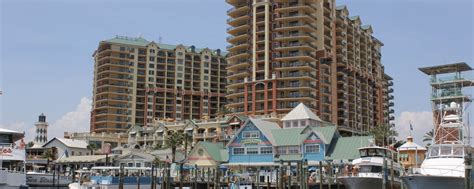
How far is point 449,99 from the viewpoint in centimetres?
6300

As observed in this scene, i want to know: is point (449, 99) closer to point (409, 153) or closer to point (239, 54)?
point (409, 153)

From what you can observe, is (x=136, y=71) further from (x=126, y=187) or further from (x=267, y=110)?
(x=126, y=187)

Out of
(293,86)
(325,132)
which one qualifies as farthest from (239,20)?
(325,132)

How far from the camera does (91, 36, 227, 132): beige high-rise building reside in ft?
511

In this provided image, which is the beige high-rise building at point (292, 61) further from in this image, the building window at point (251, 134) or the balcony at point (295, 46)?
the building window at point (251, 134)

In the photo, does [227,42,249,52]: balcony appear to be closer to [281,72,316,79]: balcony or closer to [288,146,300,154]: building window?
[281,72,316,79]: balcony

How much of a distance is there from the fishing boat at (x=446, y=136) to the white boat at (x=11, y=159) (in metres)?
33.6

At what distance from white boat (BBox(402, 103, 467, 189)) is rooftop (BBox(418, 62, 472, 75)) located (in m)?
8.77

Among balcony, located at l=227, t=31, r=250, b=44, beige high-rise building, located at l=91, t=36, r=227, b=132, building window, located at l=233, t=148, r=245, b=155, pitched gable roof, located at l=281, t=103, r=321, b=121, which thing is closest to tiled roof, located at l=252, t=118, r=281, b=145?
building window, located at l=233, t=148, r=245, b=155

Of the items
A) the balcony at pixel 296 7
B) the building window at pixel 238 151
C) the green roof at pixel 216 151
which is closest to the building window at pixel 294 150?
the building window at pixel 238 151

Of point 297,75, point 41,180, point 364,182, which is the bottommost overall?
point 41,180

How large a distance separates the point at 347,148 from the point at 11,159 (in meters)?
44.7

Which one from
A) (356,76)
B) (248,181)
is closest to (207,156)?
(248,181)

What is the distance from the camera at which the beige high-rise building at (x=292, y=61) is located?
119m
